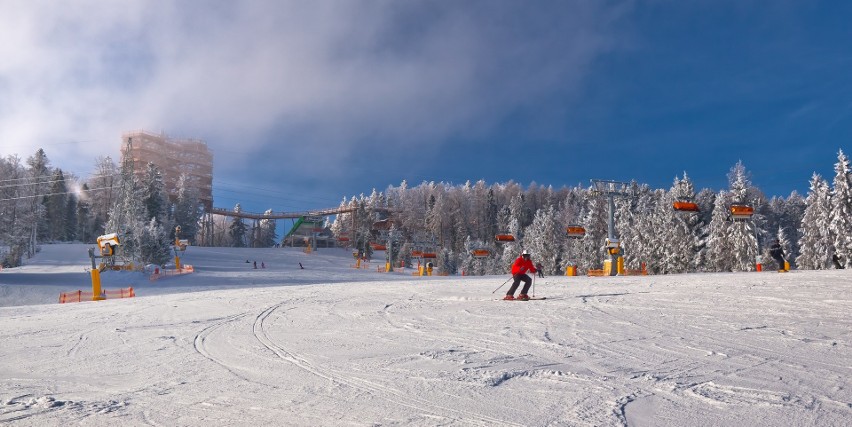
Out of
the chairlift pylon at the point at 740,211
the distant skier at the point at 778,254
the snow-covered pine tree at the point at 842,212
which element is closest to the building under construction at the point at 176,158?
the chairlift pylon at the point at 740,211

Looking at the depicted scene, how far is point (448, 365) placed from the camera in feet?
22.2

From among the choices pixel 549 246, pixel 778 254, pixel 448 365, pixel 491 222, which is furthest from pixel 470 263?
pixel 448 365

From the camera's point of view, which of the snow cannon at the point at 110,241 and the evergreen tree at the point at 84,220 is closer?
the snow cannon at the point at 110,241

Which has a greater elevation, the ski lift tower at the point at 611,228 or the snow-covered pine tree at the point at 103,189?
the snow-covered pine tree at the point at 103,189

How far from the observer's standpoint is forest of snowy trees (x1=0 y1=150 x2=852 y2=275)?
5391 cm

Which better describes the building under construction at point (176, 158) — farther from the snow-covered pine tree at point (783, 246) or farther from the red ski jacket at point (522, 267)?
the red ski jacket at point (522, 267)

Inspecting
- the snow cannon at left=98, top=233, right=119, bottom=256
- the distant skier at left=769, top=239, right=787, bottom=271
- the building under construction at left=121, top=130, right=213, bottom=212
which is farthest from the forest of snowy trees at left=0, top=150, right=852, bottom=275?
the snow cannon at left=98, top=233, right=119, bottom=256

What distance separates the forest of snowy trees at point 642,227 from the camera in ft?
171

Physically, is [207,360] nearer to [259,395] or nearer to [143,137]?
[259,395]

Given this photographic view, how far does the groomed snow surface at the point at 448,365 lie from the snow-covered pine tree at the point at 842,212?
141ft

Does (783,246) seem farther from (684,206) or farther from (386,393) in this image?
(386,393)

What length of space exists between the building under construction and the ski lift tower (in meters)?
94.5

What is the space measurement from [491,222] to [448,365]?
375 feet

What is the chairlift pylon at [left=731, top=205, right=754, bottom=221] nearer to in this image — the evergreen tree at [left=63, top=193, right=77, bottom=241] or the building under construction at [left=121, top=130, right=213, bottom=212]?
the evergreen tree at [left=63, top=193, right=77, bottom=241]
